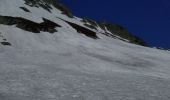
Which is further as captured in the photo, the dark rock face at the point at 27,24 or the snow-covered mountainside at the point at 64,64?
the dark rock face at the point at 27,24

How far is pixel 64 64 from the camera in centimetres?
3125

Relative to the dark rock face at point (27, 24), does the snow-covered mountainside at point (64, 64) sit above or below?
below

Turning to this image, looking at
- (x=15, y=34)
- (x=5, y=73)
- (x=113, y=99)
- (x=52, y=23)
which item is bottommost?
(x=113, y=99)

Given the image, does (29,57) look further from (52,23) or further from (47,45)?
(52,23)

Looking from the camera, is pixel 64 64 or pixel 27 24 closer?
pixel 64 64

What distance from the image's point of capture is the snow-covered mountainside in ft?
68.9

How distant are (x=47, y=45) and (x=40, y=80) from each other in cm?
1609

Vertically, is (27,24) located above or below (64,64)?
above

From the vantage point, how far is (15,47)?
35438mm

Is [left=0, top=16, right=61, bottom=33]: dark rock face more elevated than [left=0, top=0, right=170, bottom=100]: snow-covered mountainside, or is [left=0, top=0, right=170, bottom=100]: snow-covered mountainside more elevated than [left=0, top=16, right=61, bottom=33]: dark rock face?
[left=0, top=16, right=61, bottom=33]: dark rock face

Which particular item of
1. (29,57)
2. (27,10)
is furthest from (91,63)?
(27,10)

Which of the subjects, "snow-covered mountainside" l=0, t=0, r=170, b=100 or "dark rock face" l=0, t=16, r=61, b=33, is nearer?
"snow-covered mountainside" l=0, t=0, r=170, b=100

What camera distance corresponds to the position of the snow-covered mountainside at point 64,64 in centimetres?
2100

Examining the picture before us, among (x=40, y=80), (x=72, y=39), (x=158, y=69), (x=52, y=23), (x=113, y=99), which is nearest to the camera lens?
(x=113, y=99)
